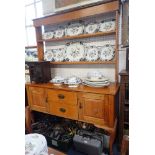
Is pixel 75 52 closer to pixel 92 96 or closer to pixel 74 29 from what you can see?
pixel 74 29

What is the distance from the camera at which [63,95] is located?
1.80 metres

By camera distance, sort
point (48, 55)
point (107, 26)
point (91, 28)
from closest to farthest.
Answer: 1. point (107, 26)
2. point (91, 28)
3. point (48, 55)

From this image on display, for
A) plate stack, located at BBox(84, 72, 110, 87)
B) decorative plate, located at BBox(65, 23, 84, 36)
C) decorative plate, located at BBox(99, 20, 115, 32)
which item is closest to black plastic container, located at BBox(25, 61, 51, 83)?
decorative plate, located at BBox(65, 23, 84, 36)

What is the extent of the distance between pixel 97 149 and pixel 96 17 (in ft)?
5.22

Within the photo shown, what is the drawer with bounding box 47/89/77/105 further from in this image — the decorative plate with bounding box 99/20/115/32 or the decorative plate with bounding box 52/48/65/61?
the decorative plate with bounding box 99/20/115/32

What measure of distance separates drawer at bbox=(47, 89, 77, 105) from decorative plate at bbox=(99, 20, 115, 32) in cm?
87

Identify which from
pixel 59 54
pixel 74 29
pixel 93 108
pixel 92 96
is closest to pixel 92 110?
pixel 93 108

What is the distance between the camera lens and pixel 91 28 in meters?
1.90

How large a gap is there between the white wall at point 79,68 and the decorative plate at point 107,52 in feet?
0.41

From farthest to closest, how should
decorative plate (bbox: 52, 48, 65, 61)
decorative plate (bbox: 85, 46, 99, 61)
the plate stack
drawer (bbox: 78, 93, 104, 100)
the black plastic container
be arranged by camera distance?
decorative plate (bbox: 52, 48, 65, 61)
the black plastic container
decorative plate (bbox: 85, 46, 99, 61)
the plate stack
drawer (bbox: 78, 93, 104, 100)

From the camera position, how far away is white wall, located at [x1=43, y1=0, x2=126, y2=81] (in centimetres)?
188

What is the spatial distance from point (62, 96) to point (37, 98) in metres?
0.45
